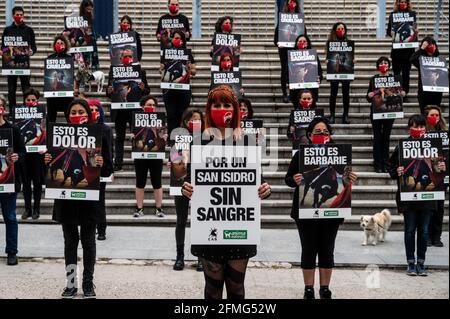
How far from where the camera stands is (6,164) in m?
9.21

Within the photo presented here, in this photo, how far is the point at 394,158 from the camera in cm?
938

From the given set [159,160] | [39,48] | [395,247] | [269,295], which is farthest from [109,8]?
[269,295]

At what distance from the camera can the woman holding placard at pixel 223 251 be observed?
19.9 ft

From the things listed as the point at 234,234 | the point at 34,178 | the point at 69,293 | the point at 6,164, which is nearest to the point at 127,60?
the point at 34,178

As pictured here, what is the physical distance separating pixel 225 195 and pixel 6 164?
404cm

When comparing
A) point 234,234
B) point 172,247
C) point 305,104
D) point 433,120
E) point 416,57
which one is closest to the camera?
point 234,234

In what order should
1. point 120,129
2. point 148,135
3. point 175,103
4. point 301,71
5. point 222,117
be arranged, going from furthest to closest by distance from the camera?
1. point 301,71
2. point 175,103
3. point 120,129
4. point 148,135
5. point 222,117

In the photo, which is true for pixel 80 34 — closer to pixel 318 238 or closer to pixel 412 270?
pixel 412 270

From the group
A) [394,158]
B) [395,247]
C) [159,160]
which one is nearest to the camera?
[394,158]

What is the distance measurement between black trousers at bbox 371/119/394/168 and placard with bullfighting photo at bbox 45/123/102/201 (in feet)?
21.5

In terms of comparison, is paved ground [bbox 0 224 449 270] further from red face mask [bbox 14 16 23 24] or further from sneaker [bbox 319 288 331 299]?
red face mask [bbox 14 16 23 24]

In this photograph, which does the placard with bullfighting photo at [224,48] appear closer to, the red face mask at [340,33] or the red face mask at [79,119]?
the red face mask at [340,33]

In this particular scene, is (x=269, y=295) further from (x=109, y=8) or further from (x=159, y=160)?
(x=109, y=8)
